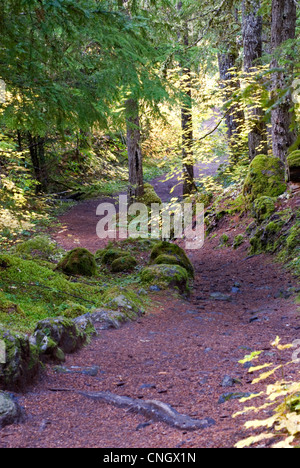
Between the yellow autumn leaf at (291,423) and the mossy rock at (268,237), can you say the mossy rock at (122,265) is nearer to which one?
the mossy rock at (268,237)

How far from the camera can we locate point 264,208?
9586 millimetres

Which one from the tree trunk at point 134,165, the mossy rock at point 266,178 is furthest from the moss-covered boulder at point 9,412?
the tree trunk at point 134,165

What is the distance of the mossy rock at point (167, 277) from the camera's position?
7508 mm

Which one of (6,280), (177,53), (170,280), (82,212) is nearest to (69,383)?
(6,280)

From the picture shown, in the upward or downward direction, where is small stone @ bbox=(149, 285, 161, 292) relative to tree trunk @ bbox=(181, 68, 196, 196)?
downward

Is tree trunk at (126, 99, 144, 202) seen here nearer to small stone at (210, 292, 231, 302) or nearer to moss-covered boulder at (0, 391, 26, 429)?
small stone at (210, 292, 231, 302)

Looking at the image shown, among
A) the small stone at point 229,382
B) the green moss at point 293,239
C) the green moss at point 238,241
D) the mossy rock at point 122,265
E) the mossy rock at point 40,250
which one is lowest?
the small stone at point 229,382

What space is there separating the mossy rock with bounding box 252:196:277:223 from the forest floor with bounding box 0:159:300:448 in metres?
1.51

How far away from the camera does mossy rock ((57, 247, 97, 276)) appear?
7.82 m

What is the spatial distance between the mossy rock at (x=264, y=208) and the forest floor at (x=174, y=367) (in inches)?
59.4

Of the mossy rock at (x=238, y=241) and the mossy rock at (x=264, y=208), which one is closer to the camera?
the mossy rock at (x=264, y=208)

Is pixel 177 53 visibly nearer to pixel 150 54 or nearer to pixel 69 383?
pixel 150 54

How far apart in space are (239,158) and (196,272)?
6.83m

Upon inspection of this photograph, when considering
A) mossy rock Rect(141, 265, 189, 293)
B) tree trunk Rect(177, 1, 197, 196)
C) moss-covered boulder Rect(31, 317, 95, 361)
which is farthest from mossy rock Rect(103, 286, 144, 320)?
tree trunk Rect(177, 1, 197, 196)
